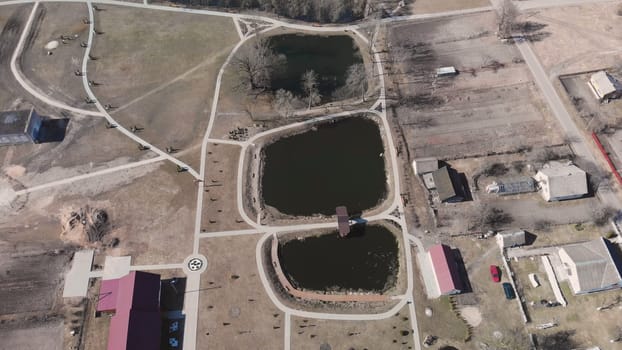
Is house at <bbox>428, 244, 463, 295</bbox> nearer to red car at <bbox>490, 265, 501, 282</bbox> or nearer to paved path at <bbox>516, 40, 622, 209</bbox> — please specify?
red car at <bbox>490, 265, 501, 282</bbox>

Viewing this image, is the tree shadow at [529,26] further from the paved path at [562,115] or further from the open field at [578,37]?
the paved path at [562,115]

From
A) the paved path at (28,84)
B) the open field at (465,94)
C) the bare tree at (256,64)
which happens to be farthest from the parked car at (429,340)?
the paved path at (28,84)

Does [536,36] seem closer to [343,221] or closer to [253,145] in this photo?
[343,221]

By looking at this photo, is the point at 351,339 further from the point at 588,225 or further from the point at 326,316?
the point at 588,225

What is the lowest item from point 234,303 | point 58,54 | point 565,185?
point 234,303

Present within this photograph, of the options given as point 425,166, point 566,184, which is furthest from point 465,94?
point 566,184

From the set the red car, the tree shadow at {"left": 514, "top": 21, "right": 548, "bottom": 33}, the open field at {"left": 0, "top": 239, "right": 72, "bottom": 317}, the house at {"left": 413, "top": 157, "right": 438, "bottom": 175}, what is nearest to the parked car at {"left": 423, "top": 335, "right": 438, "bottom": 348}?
the red car

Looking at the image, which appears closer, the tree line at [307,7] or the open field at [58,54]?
the open field at [58,54]
